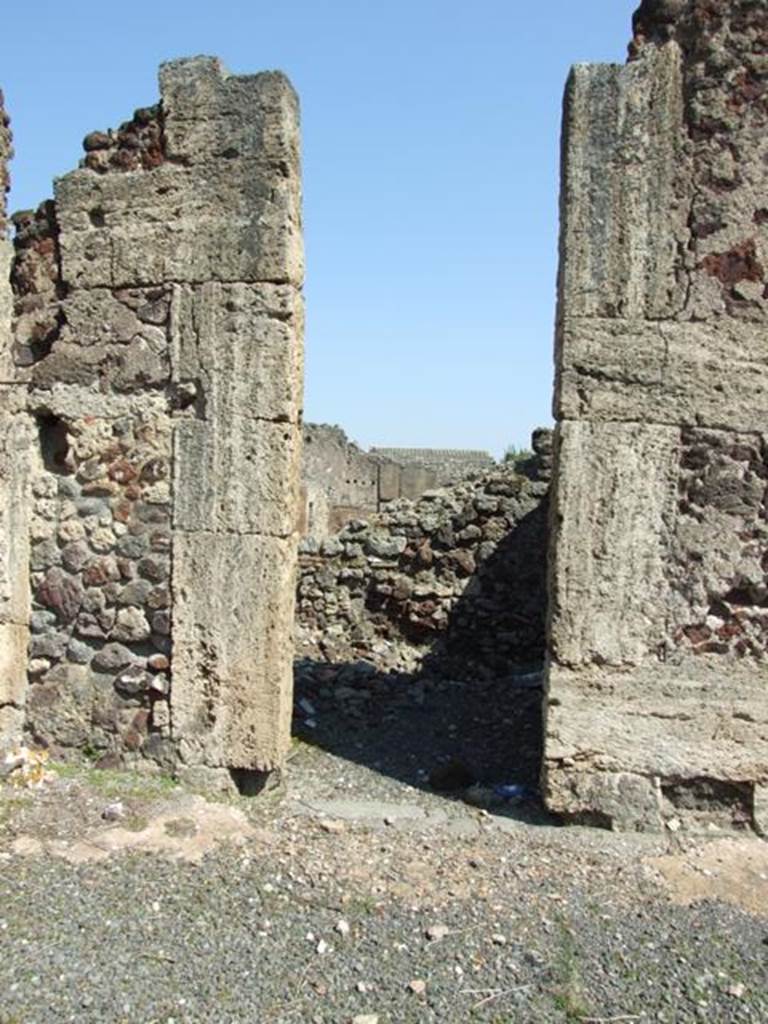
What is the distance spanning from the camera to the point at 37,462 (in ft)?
15.5

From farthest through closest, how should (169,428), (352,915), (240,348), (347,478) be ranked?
(347,478), (169,428), (240,348), (352,915)

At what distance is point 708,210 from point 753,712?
7.45 feet

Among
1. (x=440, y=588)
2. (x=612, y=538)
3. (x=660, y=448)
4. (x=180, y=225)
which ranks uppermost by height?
(x=180, y=225)

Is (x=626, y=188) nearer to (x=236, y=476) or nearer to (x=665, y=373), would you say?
(x=665, y=373)

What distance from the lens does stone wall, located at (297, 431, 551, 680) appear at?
7.72m

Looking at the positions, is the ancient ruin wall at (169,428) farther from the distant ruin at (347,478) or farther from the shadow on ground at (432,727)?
the distant ruin at (347,478)

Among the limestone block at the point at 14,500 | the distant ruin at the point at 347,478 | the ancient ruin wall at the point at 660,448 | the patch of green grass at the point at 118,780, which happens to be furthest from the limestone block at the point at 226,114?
the distant ruin at the point at 347,478

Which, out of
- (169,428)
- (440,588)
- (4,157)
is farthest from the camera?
(440,588)

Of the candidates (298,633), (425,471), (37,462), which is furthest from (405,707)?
(425,471)

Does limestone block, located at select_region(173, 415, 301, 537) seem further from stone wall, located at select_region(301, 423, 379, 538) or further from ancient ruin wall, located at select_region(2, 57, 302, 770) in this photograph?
stone wall, located at select_region(301, 423, 379, 538)

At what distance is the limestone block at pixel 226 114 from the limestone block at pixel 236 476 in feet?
4.11

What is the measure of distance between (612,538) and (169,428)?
2164 mm

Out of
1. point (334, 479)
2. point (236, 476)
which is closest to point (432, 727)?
point (236, 476)

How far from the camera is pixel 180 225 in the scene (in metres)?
4.48
